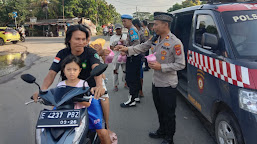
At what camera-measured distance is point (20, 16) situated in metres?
41.0

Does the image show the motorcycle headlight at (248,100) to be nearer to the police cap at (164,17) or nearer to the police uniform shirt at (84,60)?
the police cap at (164,17)

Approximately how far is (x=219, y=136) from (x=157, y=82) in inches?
43.3

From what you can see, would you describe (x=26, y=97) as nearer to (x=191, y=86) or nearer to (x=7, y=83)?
(x=7, y=83)

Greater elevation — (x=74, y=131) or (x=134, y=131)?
(x=74, y=131)

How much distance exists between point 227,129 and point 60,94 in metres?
2.09

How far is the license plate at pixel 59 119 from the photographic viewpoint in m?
1.77

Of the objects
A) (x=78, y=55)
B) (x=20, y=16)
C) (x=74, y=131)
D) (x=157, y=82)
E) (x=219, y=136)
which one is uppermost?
(x=20, y=16)

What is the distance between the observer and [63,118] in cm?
181

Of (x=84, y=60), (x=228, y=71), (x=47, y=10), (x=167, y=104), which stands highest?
(x=47, y=10)

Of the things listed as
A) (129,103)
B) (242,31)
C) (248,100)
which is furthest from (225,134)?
(129,103)

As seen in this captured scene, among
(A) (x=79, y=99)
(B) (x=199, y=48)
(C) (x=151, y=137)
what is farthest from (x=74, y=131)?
(B) (x=199, y=48)

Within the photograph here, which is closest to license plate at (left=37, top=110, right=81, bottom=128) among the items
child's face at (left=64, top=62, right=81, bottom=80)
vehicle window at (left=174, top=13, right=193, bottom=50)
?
child's face at (left=64, top=62, right=81, bottom=80)

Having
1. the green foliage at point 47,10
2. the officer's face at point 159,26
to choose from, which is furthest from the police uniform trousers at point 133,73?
the green foliage at point 47,10

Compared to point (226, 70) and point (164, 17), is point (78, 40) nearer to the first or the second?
point (164, 17)
